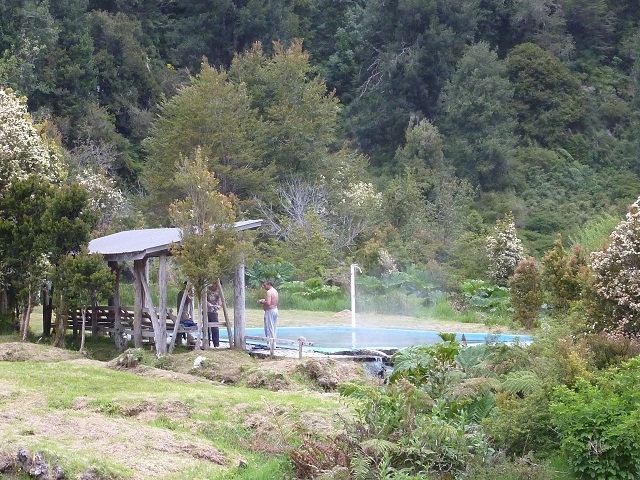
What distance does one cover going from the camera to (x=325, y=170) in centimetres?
4084

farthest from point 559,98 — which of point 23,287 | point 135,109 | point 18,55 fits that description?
point 23,287

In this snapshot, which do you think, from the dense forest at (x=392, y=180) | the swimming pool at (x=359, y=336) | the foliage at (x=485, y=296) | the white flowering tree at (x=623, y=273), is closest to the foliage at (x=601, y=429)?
the dense forest at (x=392, y=180)

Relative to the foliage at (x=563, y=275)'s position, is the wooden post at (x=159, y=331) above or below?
below

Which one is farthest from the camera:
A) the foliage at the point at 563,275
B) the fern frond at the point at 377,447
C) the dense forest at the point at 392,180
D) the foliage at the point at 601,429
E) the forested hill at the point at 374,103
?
the forested hill at the point at 374,103

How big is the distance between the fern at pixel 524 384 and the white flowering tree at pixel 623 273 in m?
2.15

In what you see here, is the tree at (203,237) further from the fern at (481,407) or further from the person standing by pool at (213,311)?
the fern at (481,407)

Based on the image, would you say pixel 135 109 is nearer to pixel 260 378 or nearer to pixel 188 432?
pixel 260 378

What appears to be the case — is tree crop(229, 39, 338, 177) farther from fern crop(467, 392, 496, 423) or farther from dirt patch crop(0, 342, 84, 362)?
fern crop(467, 392, 496, 423)

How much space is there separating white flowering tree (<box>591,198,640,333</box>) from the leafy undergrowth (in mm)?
3938

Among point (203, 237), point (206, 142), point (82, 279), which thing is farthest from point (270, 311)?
point (206, 142)

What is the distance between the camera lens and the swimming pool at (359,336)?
73.5 feet

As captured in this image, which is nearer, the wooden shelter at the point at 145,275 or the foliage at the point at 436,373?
the foliage at the point at 436,373

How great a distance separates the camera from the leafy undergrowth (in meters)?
10.0

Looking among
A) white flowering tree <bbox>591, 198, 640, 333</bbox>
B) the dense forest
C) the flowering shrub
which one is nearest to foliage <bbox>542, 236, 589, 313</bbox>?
the dense forest
